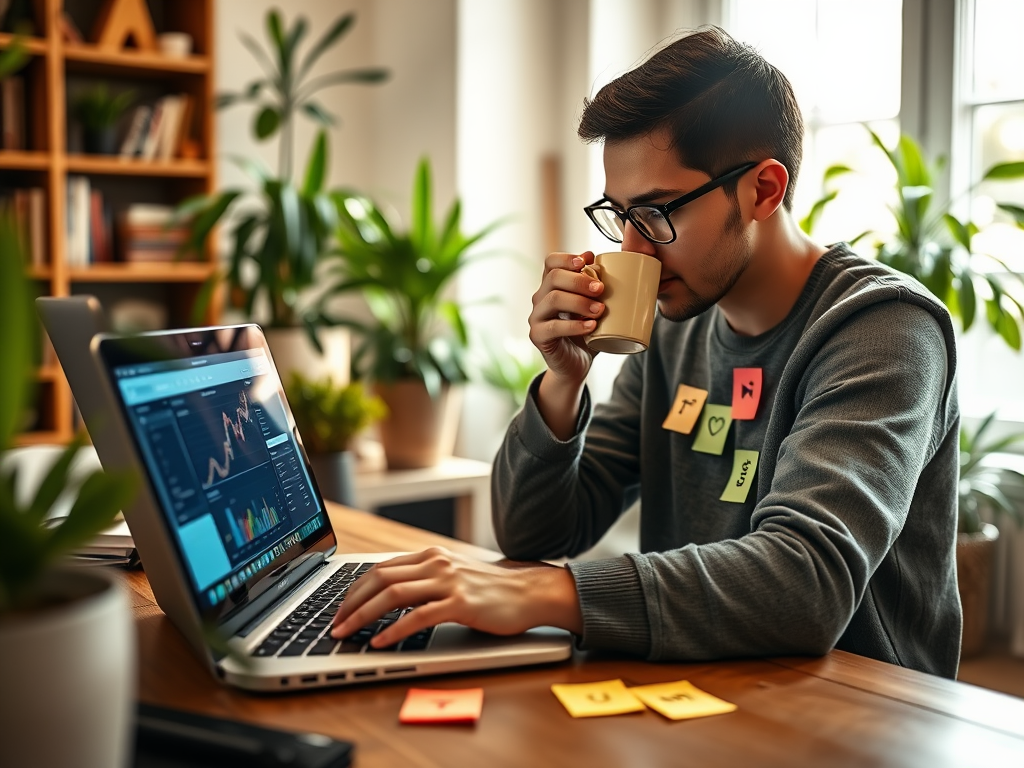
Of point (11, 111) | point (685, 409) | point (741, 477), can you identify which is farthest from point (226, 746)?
point (11, 111)

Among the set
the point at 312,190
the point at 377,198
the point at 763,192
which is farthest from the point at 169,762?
the point at 377,198

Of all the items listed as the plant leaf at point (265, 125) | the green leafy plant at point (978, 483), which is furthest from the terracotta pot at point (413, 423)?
the green leafy plant at point (978, 483)

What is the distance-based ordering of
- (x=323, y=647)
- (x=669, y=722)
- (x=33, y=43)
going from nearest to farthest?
(x=669, y=722)
(x=323, y=647)
(x=33, y=43)

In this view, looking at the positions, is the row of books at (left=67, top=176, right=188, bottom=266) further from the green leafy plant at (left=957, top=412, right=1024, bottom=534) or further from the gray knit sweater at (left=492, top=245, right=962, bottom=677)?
the green leafy plant at (left=957, top=412, right=1024, bottom=534)

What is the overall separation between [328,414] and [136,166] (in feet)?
3.92

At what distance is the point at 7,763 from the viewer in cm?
54

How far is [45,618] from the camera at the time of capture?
0.54 metres

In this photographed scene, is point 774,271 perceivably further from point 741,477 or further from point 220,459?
point 220,459

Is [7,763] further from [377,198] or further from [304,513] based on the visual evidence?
[377,198]

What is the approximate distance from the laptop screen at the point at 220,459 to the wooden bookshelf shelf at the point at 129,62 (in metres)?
2.56

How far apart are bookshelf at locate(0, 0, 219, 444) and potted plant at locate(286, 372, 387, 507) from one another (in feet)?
2.76

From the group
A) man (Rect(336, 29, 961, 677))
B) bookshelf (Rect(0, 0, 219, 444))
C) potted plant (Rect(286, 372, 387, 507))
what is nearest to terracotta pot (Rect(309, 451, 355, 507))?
potted plant (Rect(286, 372, 387, 507))

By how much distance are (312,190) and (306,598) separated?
2.47 metres

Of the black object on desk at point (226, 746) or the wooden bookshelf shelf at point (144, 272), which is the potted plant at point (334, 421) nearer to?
the wooden bookshelf shelf at point (144, 272)
